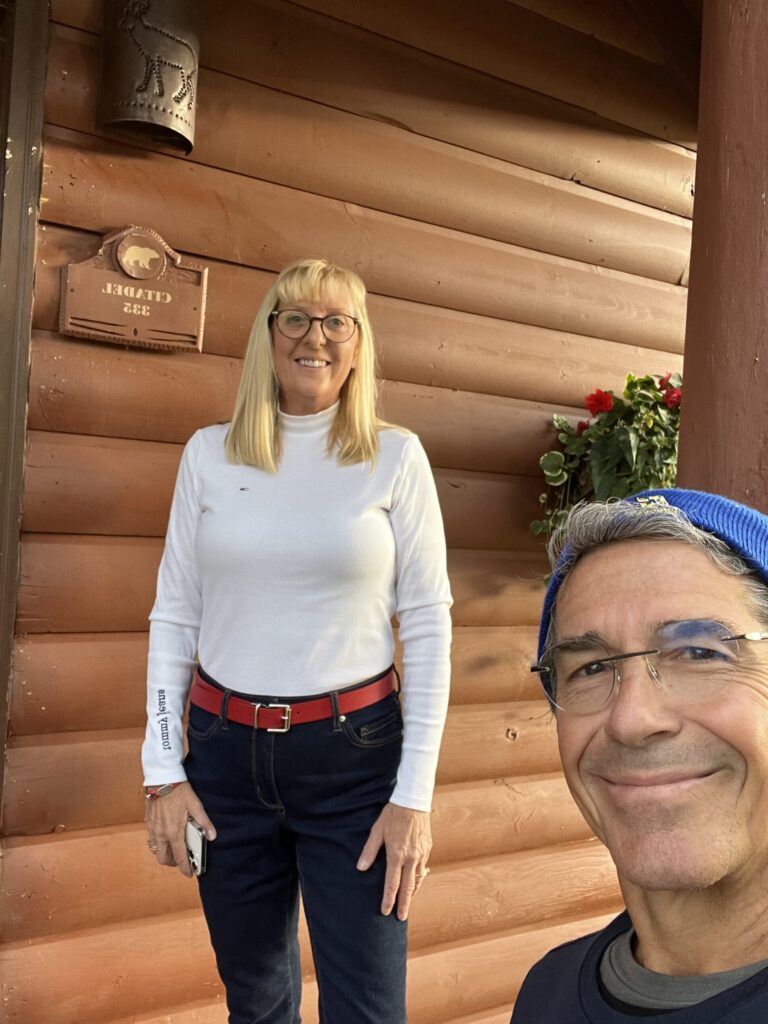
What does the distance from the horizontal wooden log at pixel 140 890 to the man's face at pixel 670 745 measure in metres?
1.79

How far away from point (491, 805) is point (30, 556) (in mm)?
1570

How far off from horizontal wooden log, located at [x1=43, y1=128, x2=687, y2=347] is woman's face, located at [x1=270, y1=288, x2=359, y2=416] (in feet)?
2.09

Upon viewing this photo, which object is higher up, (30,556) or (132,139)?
(132,139)

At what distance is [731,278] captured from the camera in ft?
6.59

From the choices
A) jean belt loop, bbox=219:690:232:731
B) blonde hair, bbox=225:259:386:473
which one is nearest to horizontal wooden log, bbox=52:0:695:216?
blonde hair, bbox=225:259:386:473

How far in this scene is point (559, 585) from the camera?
1.15m

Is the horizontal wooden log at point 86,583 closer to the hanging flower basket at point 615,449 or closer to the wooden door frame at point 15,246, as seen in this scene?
the wooden door frame at point 15,246

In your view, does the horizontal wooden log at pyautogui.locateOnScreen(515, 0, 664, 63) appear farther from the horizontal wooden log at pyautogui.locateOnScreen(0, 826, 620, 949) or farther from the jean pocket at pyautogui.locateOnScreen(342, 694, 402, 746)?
the horizontal wooden log at pyautogui.locateOnScreen(0, 826, 620, 949)

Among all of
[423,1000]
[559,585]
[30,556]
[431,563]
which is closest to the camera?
[559,585]

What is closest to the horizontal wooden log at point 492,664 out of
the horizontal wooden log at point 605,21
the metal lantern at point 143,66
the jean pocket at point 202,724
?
the jean pocket at point 202,724

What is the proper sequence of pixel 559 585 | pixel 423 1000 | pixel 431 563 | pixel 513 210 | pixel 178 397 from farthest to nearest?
pixel 513 210 → pixel 423 1000 → pixel 178 397 → pixel 431 563 → pixel 559 585

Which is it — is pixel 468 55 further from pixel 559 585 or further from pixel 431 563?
pixel 559 585

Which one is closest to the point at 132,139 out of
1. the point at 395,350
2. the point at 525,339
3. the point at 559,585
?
the point at 395,350

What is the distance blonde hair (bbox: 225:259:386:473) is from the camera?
6.89ft
